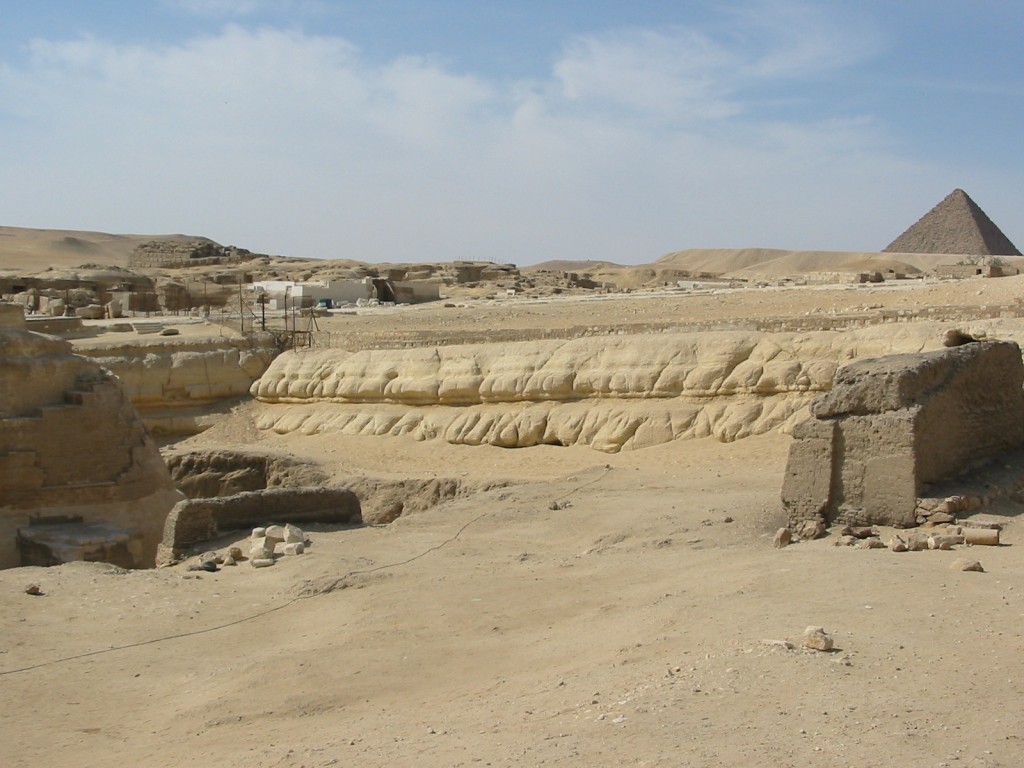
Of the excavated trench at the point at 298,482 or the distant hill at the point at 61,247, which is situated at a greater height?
the distant hill at the point at 61,247

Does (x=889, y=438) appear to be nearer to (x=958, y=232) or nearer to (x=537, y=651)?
(x=537, y=651)

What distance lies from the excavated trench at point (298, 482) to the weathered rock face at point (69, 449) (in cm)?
294

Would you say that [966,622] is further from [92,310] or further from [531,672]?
[92,310]

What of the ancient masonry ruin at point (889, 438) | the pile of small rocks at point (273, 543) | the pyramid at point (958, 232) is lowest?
the pile of small rocks at point (273, 543)

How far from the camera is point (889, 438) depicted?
28.6 feet

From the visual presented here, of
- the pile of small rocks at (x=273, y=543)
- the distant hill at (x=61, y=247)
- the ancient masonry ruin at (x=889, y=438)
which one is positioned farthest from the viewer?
the distant hill at (x=61, y=247)

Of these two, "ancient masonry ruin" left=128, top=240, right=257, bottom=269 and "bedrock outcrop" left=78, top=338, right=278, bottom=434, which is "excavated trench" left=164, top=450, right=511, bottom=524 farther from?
"ancient masonry ruin" left=128, top=240, right=257, bottom=269

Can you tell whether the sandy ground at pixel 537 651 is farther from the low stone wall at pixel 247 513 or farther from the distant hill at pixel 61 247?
the distant hill at pixel 61 247

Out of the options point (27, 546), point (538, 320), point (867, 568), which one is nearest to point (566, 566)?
point (867, 568)

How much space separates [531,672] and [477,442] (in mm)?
12354

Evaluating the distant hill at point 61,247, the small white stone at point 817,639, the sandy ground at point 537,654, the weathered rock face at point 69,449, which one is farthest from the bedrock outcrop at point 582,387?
the distant hill at point 61,247

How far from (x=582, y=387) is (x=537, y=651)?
37.7 feet

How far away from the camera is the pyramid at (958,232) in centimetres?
6159

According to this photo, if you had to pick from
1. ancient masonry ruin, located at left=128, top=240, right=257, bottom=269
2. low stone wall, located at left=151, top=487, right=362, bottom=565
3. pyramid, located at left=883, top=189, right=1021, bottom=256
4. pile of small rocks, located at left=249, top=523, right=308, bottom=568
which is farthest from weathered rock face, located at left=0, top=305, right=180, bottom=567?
pyramid, located at left=883, top=189, right=1021, bottom=256
